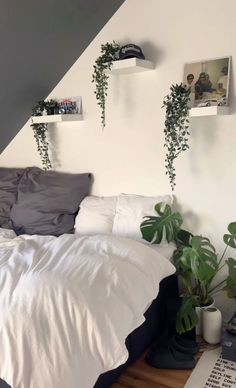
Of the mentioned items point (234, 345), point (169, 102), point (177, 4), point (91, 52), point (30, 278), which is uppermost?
point (177, 4)

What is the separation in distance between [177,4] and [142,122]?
0.75 m

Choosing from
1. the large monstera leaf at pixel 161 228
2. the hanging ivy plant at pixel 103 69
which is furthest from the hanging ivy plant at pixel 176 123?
the hanging ivy plant at pixel 103 69

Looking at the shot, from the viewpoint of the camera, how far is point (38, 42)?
2336 millimetres

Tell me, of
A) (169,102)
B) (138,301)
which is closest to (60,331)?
(138,301)

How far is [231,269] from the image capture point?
206 centimetres

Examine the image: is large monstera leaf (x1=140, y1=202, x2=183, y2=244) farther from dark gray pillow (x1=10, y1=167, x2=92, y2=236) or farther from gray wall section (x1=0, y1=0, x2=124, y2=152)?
gray wall section (x1=0, y1=0, x2=124, y2=152)

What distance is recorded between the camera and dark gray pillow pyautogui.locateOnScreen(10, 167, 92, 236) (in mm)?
2650

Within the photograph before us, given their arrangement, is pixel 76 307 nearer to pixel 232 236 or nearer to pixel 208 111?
pixel 232 236

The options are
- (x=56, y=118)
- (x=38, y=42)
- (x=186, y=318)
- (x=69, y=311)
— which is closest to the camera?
(x=69, y=311)

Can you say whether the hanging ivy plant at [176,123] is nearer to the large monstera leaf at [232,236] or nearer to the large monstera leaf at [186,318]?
the large monstera leaf at [232,236]

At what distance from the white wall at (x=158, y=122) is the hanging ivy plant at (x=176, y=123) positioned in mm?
68

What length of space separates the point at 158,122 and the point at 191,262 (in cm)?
97

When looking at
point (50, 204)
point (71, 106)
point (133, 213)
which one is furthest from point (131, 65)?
point (50, 204)

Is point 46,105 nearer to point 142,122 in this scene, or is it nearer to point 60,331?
point 142,122
